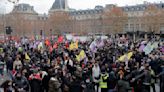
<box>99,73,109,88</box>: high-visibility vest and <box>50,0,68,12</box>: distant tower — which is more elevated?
<box>99,73,109,88</box>: high-visibility vest

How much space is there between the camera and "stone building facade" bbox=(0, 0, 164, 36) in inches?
4232

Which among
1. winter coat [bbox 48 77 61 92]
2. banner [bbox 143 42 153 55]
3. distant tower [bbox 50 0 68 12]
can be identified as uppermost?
winter coat [bbox 48 77 61 92]

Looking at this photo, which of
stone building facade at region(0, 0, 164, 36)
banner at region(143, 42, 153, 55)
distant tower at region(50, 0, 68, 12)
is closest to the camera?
banner at region(143, 42, 153, 55)

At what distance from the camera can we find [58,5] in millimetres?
138750

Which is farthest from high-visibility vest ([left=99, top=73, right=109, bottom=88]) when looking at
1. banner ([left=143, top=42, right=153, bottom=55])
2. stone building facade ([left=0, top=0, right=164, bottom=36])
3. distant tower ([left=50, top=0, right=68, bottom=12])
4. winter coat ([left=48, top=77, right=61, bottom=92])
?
distant tower ([left=50, top=0, right=68, bottom=12])

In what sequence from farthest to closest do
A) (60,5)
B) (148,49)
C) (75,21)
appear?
(60,5) < (75,21) < (148,49)

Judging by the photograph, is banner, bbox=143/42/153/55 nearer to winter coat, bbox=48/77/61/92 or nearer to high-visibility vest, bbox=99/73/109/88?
high-visibility vest, bbox=99/73/109/88

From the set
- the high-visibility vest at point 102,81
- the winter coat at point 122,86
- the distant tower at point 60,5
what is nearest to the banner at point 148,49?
the high-visibility vest at point 102,81

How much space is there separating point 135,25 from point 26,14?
4490 cm

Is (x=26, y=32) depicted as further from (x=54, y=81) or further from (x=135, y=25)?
(x=54, y=81)

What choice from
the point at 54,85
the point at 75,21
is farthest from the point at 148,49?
the point at 75,21

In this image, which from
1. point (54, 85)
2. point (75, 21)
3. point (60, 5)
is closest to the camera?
point (54, 85)

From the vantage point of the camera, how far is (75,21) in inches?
5044

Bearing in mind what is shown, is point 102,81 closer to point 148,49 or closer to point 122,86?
point 122,86
